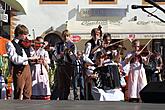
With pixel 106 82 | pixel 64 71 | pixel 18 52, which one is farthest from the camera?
pixel 64 71

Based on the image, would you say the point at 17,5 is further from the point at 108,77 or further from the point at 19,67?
the point at 19,67

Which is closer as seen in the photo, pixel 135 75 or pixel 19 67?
pixel 19 67

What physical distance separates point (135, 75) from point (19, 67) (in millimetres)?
2443

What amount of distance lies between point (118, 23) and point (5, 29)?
5.75 metres

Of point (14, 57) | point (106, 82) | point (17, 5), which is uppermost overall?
point (17, 5)

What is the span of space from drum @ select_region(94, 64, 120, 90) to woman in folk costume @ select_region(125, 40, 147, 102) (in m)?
0.61

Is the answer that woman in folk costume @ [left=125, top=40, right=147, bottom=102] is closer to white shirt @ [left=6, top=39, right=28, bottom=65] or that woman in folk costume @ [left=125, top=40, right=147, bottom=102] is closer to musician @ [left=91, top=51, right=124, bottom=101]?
musician @ [left=91, top=51, right=124, bottom=101]

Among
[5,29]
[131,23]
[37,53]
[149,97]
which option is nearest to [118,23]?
[131,23]

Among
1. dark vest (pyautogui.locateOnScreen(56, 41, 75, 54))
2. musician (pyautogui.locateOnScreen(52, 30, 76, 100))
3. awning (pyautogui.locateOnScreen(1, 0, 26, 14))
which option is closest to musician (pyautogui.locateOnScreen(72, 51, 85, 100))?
musician (pyautogui.locateOnScreen(52, 30, 76, 100))

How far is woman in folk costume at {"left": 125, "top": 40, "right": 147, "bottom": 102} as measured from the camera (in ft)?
31.3

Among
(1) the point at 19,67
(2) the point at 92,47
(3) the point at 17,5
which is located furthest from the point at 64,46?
(3) the point at 17,5

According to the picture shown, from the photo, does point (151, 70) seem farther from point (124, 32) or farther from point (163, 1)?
point (163, 1)

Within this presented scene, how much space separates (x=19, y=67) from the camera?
821 cm

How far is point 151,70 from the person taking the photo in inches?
430
